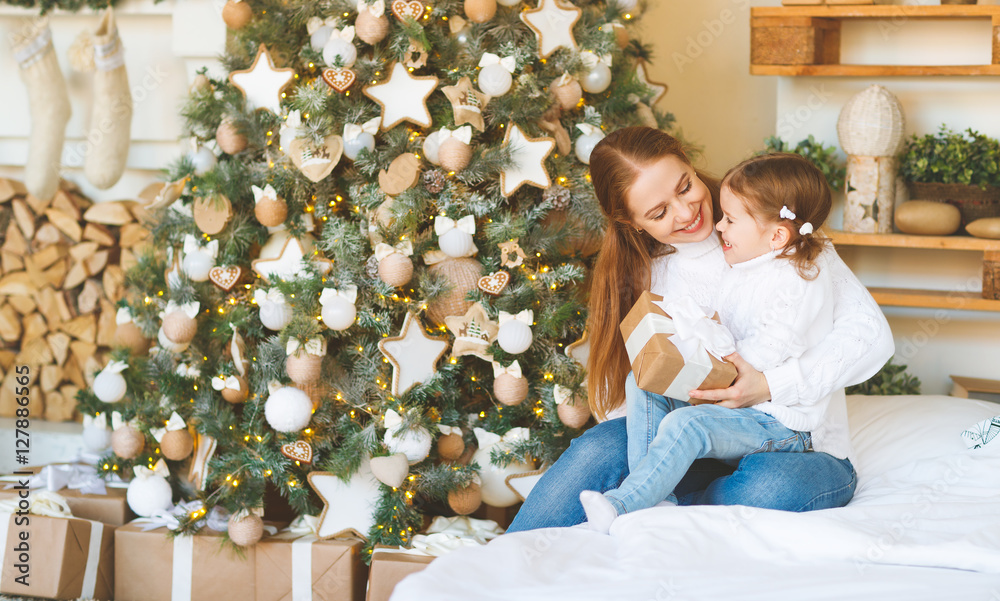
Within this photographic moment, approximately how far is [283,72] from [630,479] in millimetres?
1083

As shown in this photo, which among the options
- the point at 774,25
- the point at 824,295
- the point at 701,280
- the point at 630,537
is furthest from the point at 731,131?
the point at 630,537

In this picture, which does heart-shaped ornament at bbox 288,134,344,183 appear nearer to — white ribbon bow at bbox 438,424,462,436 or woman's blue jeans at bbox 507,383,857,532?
white ribbon bow at bbox 438,424,462,436

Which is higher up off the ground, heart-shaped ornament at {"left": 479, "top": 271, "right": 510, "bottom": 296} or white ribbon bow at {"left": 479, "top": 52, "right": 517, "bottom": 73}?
white ribbon bow at {"left": 479, "top": 52, "right": 517, "bottom": 73}

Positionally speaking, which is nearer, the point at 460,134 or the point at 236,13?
the point at 460,134

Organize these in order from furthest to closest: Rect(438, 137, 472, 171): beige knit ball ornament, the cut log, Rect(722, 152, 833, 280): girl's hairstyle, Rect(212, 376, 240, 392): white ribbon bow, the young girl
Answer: the cut log, Rect(212, 376, 240, 392): white ribbon bow, Rect(438, 137, 472, 171): beige knit ball ornament, Rect(722, 152, 833, 280): girl's hairstyle, the young girl

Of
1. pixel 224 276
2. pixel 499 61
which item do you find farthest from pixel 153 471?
pixel 499 61

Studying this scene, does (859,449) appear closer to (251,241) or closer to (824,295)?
(824,295)

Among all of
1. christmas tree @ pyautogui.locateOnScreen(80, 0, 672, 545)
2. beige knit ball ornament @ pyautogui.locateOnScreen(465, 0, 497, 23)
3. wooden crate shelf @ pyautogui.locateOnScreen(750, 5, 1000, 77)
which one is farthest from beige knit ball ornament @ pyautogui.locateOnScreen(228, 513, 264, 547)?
wooden crate shelf @ pyautogui.locateOnScreen(750, 5, 1000, 77)

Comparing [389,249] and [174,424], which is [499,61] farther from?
[174,424]

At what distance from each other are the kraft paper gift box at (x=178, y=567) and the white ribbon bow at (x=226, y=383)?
1.00ft

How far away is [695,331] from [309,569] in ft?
3.02

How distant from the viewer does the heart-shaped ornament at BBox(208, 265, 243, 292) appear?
5.64ft

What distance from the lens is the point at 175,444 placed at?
174 cm

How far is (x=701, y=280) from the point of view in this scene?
60.3 inches
